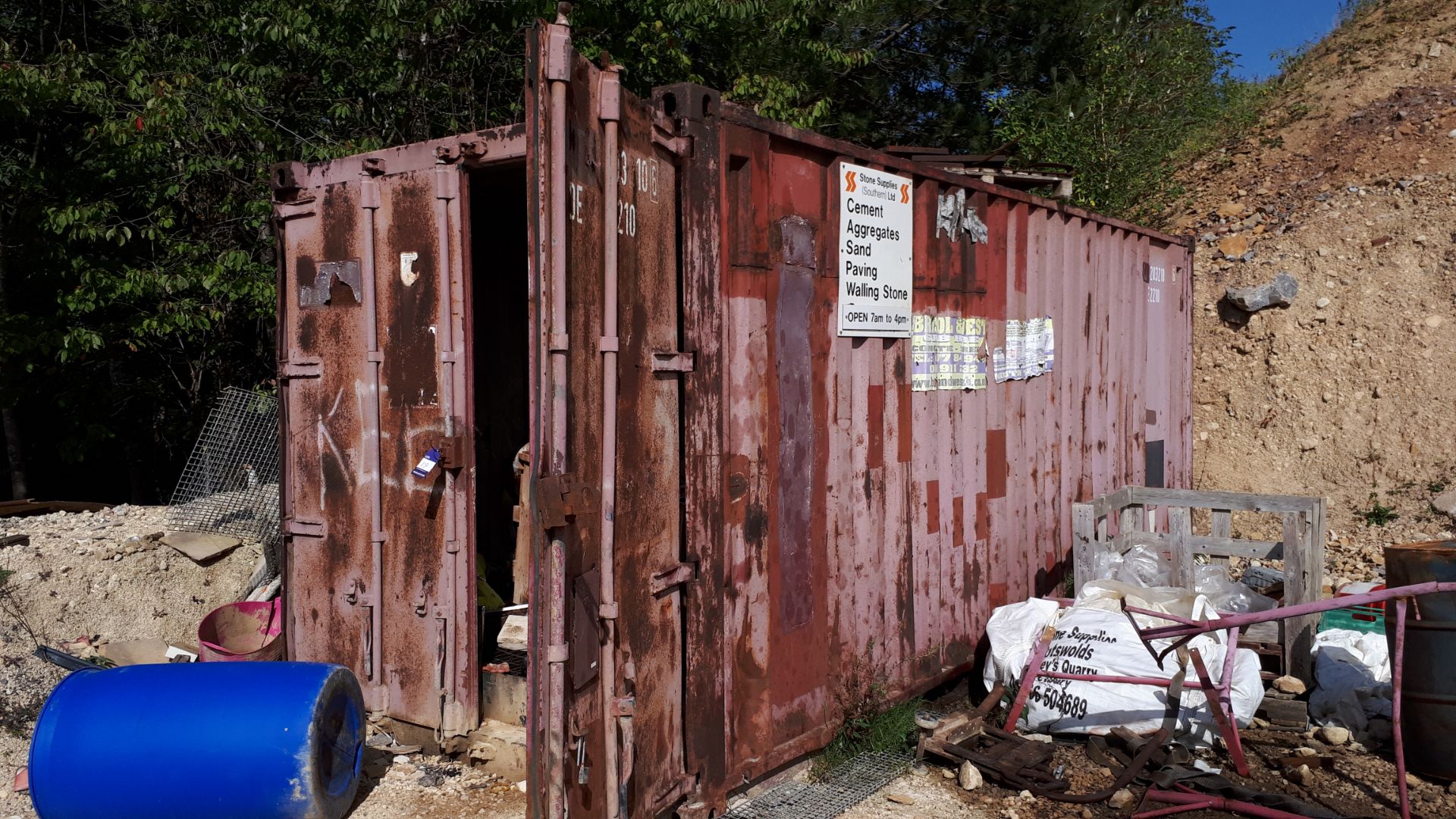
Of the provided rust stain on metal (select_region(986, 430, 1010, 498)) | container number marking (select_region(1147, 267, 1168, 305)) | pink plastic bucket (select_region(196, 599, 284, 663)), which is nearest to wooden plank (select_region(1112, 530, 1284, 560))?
rust stain on metal (select_region(986, 430, 1010, 498))

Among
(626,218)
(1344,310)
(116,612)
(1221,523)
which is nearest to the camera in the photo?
(626,218)

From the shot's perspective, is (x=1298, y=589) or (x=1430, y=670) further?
(x=1298, y=589)

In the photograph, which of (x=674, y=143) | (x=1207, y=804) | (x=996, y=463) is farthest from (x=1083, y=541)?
(x=674, y=143)

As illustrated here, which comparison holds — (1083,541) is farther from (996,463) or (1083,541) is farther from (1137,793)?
(1137,793)

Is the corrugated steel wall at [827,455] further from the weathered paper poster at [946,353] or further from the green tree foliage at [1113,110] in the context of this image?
the green tree foliage at [1113,110]

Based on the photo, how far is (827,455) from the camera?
4379 millimetres

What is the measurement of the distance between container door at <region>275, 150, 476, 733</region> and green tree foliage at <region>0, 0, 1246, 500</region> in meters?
4.21

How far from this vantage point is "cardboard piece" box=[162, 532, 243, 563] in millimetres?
6254

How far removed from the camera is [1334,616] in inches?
220

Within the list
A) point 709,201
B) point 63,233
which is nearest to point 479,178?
point 709,201

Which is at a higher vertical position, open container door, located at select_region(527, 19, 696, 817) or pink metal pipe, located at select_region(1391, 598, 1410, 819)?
open container door, located at select_region(527, 19, 696, 817)

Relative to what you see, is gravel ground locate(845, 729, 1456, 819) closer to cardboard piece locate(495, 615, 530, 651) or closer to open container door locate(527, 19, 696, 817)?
open container door locate(527, 19, 696, 817)

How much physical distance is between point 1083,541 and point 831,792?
255 cm

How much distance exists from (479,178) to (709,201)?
145 centimetres
